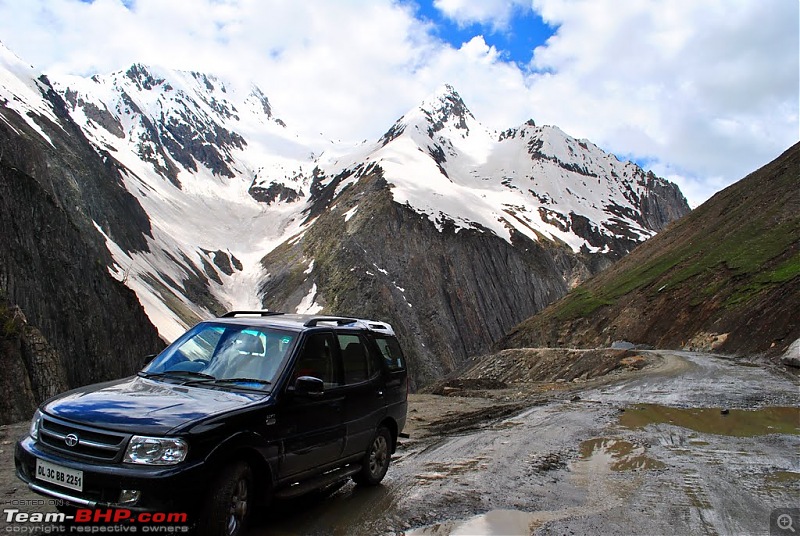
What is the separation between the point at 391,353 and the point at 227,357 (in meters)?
2.67

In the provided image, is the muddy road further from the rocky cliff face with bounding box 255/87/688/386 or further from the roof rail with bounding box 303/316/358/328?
the rocky cliff face with bounding box 255/87/688/386

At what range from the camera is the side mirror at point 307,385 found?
5.41 metres

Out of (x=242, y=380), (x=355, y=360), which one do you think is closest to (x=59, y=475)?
(x=242, y=380)

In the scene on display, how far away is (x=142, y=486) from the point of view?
4121 mm

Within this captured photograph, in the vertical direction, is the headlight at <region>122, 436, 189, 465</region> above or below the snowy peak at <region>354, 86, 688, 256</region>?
below

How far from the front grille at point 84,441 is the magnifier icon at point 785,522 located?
5966 mm

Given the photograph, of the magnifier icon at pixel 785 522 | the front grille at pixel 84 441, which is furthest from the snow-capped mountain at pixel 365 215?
the magnifier icon at pixel 785 522

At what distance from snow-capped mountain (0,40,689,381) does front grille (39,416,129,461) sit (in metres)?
50.7

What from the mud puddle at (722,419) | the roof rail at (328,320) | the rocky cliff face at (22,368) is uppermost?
the rocky cliff face at (22,368)

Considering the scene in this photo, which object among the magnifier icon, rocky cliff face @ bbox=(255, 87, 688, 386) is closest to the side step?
the magnifier icon

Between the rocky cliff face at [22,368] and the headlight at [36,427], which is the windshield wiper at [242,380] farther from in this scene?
the rocky cliff face at [22,368]

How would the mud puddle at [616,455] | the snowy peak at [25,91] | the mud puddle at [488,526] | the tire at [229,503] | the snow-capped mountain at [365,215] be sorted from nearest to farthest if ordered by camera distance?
the tire at [229,503]
the mud puddle at [488,526]
the mud puddle at [616,455]
the snowy peak at [25,91]
the snow-capped mountain at [365,215]

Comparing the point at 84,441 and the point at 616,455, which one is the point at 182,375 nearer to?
the point at 84,441

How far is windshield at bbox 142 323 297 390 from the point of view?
18.1 ft
